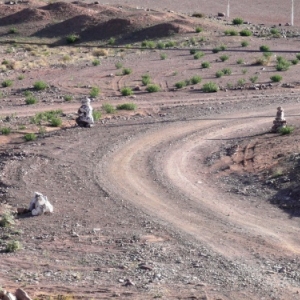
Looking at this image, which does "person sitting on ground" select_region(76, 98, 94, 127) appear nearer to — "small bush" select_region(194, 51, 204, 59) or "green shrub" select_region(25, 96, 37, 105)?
"green shrub" select_region(25, 96, 37, 105)

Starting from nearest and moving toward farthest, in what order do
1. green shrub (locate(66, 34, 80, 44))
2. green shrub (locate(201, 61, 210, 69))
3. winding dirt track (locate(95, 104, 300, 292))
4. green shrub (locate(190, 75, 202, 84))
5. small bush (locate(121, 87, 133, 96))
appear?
winding dirt track (locate(95, 104, 300, 292)) → small bush (locate(121, 87, 133, 96)) → green shrub (locate(190, 75, 202, 84)) → green shrub (locate(201, 61, 210, 69)) → green shrub (locate(66, 34, 80, 44))

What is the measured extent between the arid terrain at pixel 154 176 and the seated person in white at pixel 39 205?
0.66 feet

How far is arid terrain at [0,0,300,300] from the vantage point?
51.1ft

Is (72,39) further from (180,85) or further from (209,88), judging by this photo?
(209,88)

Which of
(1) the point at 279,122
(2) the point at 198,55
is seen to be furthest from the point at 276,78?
(1) the point at 279,122

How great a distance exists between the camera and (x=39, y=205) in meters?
19.6

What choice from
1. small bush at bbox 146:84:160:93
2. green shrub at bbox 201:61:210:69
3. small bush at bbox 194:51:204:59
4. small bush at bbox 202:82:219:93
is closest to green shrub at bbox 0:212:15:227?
small bush at bbox 146:84:160:93

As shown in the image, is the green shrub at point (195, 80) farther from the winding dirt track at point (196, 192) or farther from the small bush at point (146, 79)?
the winding dirt track at point (196, 192)

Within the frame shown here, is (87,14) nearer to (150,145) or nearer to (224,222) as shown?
(150,145)

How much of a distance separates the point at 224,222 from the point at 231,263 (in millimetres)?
2681

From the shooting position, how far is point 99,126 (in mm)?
29562

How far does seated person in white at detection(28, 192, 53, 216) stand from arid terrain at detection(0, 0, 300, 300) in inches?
7.9

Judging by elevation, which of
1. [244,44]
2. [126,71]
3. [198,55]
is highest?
[244,44]

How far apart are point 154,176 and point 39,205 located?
4.00m
